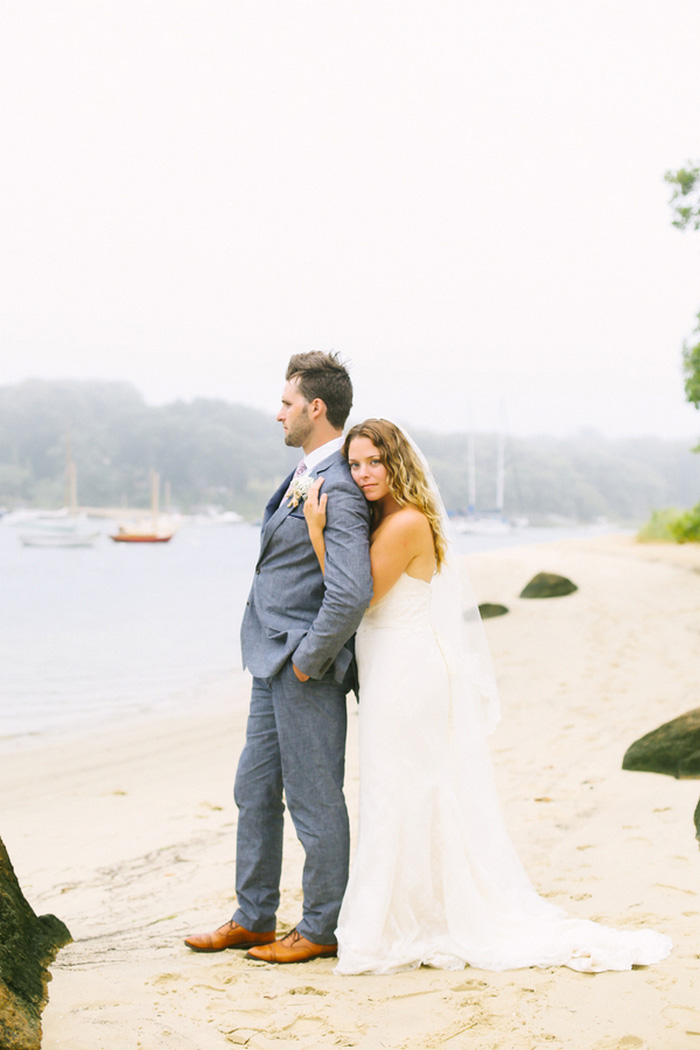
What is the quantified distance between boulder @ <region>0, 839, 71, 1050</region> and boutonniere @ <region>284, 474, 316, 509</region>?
148 cm

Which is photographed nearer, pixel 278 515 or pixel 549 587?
pixel 278 515

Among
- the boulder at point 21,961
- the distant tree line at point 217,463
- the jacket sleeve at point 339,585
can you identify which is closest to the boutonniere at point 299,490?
the jacket sleeve at point 339,585

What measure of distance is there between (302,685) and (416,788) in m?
0.55

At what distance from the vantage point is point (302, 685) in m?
3.20

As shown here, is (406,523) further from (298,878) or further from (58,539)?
(58,539)

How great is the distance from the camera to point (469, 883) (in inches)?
125

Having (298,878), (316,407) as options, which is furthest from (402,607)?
(298,878)

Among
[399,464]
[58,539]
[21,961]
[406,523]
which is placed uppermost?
[399,464]

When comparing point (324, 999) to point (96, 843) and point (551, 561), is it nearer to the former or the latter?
point (96, 843)

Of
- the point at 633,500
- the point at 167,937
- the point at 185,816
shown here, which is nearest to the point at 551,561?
the point at 185,816

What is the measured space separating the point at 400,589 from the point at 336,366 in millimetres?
853

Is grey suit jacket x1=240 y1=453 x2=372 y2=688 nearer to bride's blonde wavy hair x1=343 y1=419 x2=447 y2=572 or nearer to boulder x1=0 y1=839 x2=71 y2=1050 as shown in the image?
bride's blonde wavy hair x1=343 y1=419 x2=447 y2=572

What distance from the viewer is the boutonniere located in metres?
3.22

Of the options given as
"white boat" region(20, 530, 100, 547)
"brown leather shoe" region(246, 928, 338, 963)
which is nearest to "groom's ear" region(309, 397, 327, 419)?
"brown leather shoe" region(246, 928, 338, 963)
